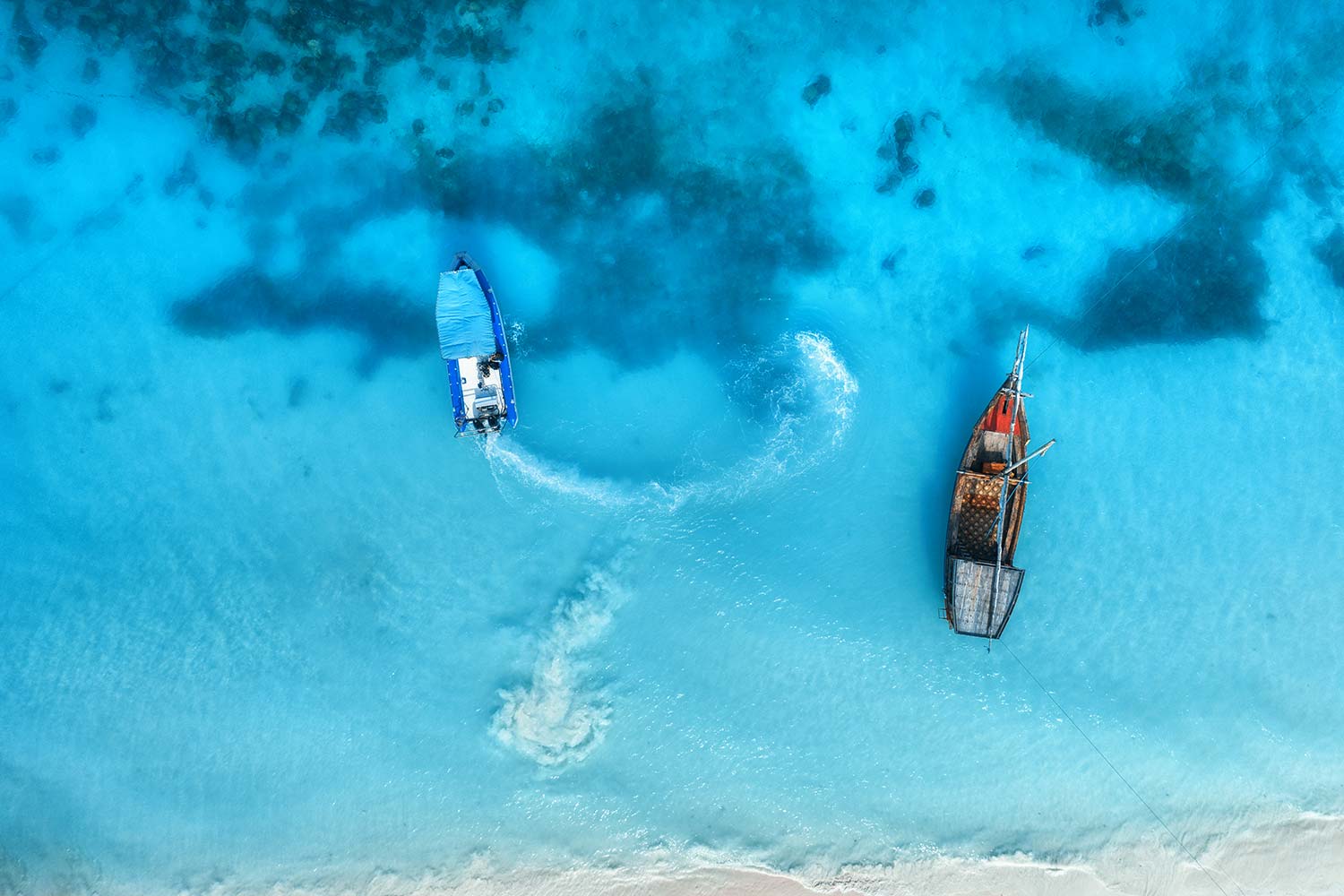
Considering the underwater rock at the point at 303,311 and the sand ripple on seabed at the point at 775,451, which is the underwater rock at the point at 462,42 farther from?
A: the sand ripple on seabed at the point at 775,451

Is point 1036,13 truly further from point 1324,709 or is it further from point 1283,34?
point 1324,709

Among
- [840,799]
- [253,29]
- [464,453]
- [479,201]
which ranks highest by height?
[253,29]

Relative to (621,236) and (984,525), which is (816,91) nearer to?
(621,236)

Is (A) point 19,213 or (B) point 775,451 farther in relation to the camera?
(A) point 19,213

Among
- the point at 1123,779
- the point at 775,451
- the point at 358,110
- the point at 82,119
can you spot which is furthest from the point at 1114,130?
the point at 82,119

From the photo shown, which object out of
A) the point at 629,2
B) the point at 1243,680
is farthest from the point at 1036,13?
the point at 1243,680

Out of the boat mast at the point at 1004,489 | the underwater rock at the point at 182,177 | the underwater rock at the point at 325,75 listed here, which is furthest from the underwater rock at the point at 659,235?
the underwater rock at the point at 182,177

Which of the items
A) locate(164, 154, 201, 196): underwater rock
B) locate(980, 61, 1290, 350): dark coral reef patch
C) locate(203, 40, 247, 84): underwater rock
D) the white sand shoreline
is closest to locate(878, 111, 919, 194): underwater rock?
locate(980, 61, 1290, 350): dark coral reef patch
